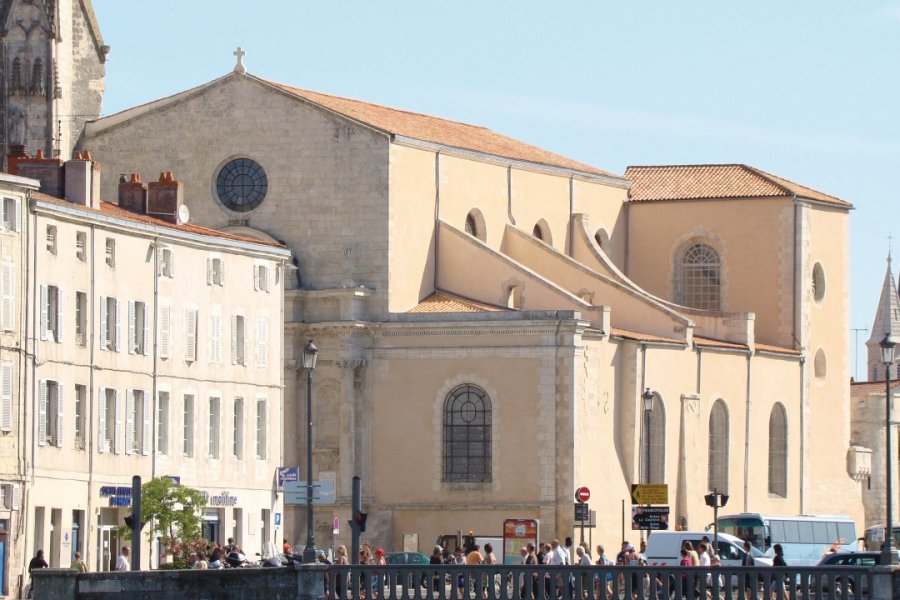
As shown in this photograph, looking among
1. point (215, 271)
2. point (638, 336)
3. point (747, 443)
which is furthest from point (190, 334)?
point (747, 443)

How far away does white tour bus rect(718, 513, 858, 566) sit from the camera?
3342 inches

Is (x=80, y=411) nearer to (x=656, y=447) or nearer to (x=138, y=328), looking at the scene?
(x=138, y=328)

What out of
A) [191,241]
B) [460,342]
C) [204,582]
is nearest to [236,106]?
[460,342]

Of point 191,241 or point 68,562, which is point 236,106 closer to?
point 191,241

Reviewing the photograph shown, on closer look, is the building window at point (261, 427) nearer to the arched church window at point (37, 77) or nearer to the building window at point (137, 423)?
the building window at point (137, 423)

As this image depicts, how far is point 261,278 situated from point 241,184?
11880mm

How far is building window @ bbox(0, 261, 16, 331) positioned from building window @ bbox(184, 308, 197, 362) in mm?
8566

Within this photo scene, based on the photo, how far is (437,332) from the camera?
92438 millimetres

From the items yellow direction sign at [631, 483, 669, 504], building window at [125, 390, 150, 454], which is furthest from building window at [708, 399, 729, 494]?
building window at [125, 390, 150, 454]

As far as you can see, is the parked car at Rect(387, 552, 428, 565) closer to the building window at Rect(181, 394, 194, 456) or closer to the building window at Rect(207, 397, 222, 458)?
the building window at Rect(207, 397, 222, 458)

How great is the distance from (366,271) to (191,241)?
48.1 ft

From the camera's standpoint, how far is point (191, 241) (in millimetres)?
78875

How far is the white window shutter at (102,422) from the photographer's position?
73.8m

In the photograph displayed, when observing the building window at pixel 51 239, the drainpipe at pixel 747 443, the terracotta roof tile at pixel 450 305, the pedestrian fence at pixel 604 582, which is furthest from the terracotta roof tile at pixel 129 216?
the drainpipe at pixel 747 443
